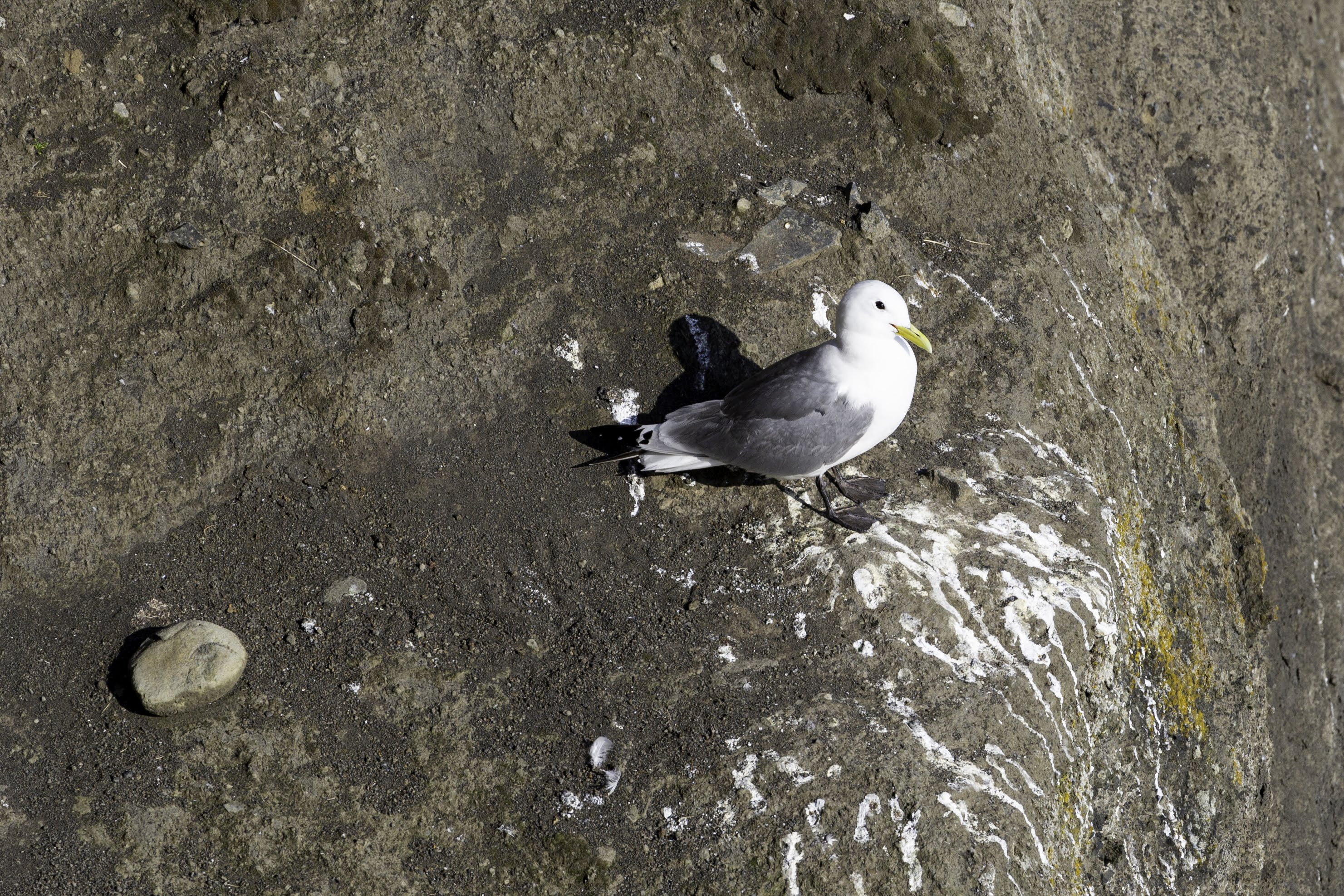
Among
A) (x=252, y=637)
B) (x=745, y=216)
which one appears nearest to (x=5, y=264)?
(x=252, y=637)

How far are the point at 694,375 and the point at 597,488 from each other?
3.16 ft

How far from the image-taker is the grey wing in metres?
5.21

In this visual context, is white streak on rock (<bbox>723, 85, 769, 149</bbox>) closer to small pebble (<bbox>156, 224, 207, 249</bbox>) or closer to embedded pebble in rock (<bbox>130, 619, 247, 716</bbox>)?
small pebble (<bbox>156, 224, 207, 249</bbox>)

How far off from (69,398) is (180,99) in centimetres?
202

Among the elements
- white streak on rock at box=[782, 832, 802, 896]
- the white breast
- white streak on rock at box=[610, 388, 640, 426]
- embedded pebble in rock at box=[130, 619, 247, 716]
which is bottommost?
white streak on rock at box=[782, 832, 802, 896]

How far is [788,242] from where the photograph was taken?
6.56m

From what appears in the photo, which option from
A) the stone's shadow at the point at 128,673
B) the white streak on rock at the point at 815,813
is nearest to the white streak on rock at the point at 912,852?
the white streak on rock at the point at 815,813

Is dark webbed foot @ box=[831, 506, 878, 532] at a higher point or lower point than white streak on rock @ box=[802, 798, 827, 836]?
higher

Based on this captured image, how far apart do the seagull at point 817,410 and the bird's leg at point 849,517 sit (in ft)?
0.60

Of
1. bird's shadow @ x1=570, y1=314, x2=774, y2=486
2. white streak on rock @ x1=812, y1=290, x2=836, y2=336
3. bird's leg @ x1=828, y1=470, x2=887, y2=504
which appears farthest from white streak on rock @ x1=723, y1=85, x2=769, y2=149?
bird's leg @ x1=828, y1=470, x2=887, y2=504

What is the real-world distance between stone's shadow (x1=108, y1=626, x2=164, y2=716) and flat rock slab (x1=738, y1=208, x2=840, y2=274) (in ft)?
13.4

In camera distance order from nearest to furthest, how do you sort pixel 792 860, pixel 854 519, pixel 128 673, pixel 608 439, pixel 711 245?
pixel 792 860
pixel 128 673
pixel 854 519
pixel 608 439
pixel 711 245

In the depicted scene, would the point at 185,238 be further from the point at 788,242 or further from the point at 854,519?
the point at 854,519

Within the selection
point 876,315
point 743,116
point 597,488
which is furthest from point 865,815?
point 743,116
